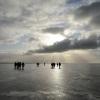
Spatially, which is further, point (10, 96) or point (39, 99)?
point (10, 96)

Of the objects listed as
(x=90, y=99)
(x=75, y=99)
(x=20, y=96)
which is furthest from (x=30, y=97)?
(x=90, y=99)

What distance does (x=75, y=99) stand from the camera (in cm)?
2127

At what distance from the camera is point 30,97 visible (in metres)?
22.3

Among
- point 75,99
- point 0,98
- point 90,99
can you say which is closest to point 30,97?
point 0,98

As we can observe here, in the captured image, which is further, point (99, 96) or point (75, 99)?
point (99, 96)

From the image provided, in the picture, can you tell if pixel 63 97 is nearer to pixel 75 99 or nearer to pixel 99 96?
pixel 75 99

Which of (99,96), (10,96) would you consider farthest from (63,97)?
(10,96)

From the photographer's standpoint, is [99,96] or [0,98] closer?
[0,98]

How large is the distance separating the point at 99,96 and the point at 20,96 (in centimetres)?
952

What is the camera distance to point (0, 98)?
21.5 meters

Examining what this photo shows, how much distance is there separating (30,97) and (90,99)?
273 inches

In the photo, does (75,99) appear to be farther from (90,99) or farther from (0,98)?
(0,98)

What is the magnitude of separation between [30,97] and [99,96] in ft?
27.2

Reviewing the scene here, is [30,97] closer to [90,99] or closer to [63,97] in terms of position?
[63,97]
